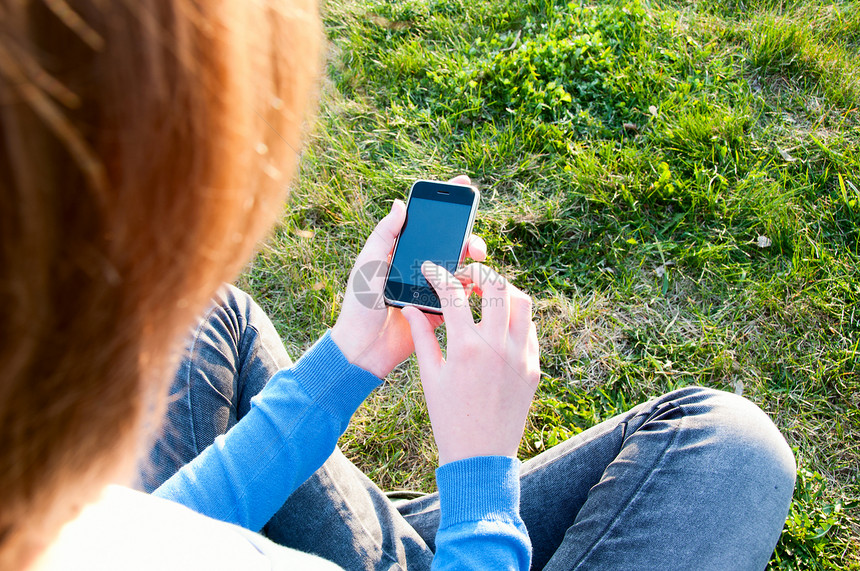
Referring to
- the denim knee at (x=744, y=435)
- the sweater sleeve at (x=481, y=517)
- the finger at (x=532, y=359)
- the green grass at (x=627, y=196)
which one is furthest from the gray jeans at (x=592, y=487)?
the green grass at (x=627, y=196)

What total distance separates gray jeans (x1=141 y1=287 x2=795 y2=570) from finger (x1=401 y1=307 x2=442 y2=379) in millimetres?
452

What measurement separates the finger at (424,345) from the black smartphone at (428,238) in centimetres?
16

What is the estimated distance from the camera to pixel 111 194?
0.40 metres

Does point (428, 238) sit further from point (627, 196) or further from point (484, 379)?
point (627, 196)

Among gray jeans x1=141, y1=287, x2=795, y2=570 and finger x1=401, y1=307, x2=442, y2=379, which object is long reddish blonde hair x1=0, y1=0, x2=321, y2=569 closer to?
finger x1=401, y1=307, x2=442, y2=379

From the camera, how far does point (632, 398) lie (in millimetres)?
2189

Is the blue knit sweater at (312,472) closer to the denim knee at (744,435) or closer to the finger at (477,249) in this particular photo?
the finger at (477,249)

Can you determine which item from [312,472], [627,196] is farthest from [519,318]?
[627,196]

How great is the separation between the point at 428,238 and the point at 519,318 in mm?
506

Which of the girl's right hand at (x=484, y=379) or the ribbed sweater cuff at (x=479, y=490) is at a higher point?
the girl's right hand at (x=484, y=379)

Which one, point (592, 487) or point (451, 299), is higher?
point (451, 299)

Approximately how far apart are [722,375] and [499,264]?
1.04 m

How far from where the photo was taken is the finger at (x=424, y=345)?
1.33 m

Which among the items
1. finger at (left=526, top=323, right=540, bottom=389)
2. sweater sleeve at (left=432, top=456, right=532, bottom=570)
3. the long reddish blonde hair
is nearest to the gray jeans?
sweater sleeve at (left=432, top=456, right=532, bottom=570)
